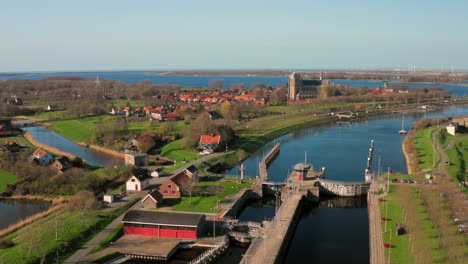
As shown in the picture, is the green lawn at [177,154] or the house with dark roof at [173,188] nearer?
the house with dark roof at [173,188]

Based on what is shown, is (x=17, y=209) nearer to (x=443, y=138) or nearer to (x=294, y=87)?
(x=443, y=138)

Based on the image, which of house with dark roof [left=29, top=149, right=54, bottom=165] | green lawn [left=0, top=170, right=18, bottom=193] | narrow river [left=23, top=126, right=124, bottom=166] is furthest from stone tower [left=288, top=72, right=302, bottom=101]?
green lawn [left=0, top=170, right=18, bottom=193]

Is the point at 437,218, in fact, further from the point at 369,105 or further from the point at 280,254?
the point at 369,105

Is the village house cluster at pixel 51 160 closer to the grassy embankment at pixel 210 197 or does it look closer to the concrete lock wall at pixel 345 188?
the grassy embankment at pixel 210 197

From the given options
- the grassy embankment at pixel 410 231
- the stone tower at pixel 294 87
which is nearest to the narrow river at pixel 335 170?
the grassy embankment at pixel 410 231

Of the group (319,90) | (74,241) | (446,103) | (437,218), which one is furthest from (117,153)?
(446,103)

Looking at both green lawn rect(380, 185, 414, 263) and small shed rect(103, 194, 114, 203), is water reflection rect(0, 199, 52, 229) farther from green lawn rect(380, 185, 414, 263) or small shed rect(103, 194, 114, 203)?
green lawn rect(380, 185, 414, 263)

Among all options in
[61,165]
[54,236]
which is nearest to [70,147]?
[61,165]
